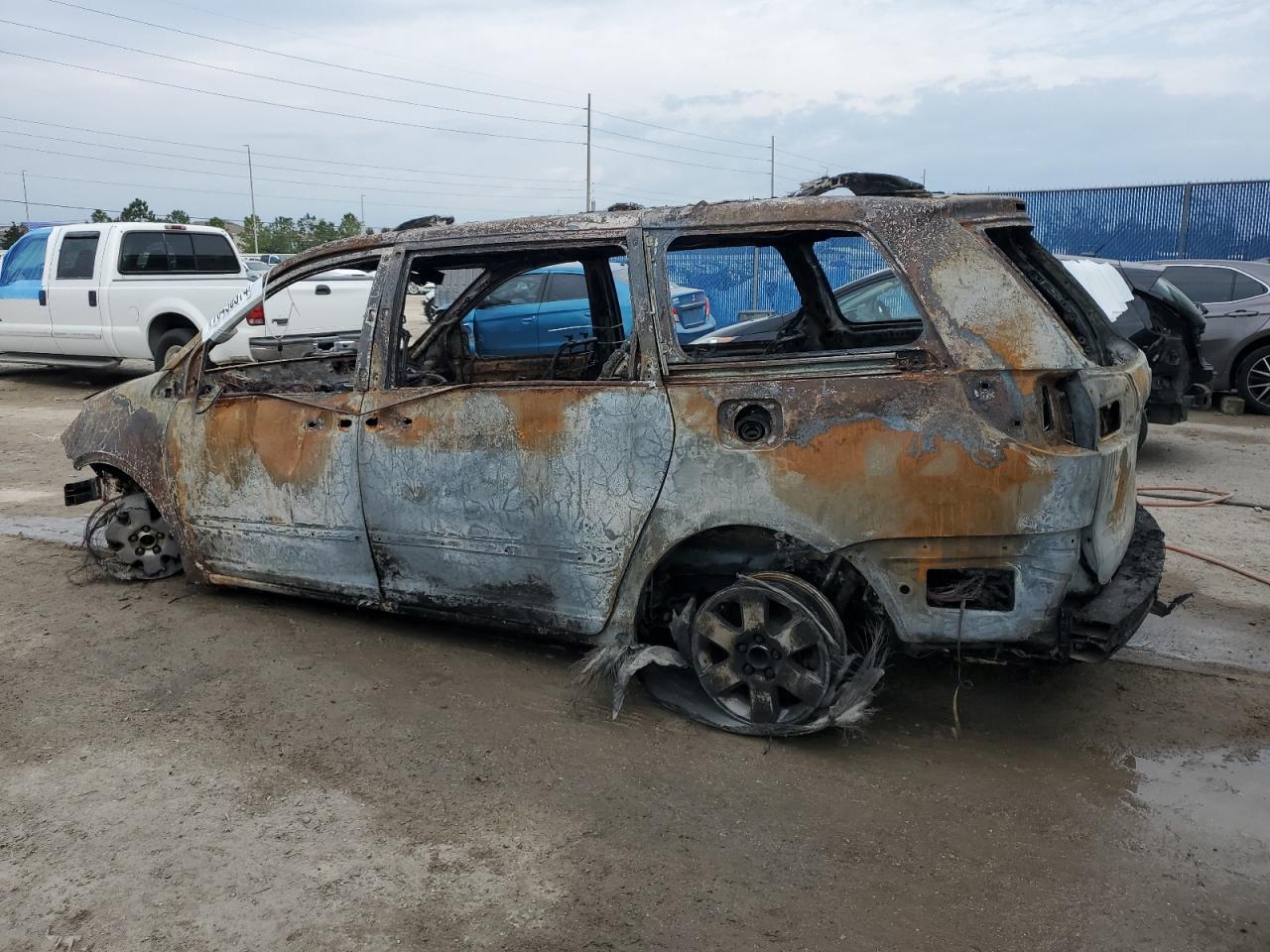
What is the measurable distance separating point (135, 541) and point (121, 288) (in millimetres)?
8325

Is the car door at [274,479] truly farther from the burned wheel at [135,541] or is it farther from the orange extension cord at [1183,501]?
the orange extension cord at [1183,501]

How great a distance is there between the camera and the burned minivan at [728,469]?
10.8 feet

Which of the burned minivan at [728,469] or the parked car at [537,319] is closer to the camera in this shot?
the burned minivan at [728,469]

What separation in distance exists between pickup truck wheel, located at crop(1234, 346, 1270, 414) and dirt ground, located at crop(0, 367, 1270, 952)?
726cm

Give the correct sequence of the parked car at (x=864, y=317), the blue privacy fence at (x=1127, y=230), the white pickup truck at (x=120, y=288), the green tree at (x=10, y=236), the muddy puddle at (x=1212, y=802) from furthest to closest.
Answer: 1. the green tree at (x=10, y=236)
2. the blue privacy fence at (x=1127, y=230)
3. the white pickup truck at (x=120, y=288)
4. the parked car at (x=864, y=317)
5. the muddy puddle at (x=1212, y=802)

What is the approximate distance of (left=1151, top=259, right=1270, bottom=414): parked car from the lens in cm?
1070

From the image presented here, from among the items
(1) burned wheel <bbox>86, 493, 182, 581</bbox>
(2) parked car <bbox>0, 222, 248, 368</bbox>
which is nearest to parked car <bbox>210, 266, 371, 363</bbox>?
(2) parked car <bbox>0, 222, 248, 368</bbox>

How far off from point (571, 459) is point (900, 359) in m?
1.23

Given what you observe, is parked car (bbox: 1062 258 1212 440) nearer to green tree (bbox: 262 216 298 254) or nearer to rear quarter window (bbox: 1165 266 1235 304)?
rear quarter window (bbox: 1165 266 1235 304)

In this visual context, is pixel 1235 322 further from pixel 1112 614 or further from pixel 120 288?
pixel 120 288

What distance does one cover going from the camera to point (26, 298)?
13047 mm

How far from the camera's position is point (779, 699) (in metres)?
3.69

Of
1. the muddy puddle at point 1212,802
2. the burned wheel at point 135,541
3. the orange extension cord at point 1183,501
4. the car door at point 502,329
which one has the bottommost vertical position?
the muddy puddle at point 1212,802

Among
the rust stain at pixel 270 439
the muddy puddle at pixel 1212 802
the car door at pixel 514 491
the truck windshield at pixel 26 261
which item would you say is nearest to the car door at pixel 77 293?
the truck windshield at pixel 26 261
